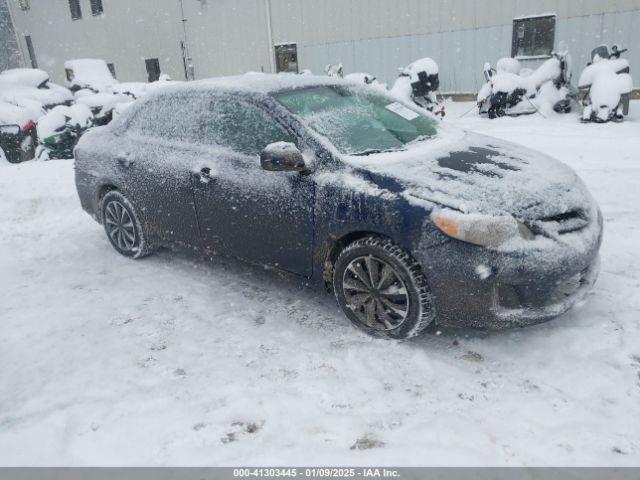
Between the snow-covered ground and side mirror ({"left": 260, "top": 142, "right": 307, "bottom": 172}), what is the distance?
45.2 inches

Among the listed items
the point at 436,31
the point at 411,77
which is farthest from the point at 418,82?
the point at 436,31

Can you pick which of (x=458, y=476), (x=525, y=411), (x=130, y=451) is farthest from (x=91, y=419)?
(x=525, y=411)

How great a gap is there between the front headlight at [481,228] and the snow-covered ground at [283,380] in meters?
0.80

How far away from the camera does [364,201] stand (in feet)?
10.2

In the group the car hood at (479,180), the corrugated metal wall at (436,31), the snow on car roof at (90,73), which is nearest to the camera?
the car hood at (479,180)

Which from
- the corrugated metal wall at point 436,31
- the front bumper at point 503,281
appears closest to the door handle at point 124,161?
the front bumper at point 503,281

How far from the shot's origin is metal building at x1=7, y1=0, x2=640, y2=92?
12664 millimetres

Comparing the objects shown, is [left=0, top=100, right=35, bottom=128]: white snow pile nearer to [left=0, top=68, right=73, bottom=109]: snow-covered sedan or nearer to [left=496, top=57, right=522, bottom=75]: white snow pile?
[left=0, top=68, right=73, bottom=109]: snow-covered sedan

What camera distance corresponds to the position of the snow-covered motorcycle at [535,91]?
1076cm

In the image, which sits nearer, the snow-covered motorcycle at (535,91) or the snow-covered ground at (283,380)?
the snow-covered ground at (283,380)

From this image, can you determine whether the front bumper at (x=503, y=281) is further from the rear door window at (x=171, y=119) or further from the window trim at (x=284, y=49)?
the window trim at (x=284, y=49)

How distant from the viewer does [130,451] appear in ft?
8.13

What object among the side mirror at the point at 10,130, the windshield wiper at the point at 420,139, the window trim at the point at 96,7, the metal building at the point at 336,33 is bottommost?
the side mirror at the point at 10,130

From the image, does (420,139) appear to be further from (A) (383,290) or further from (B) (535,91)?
(B) (535,91)
